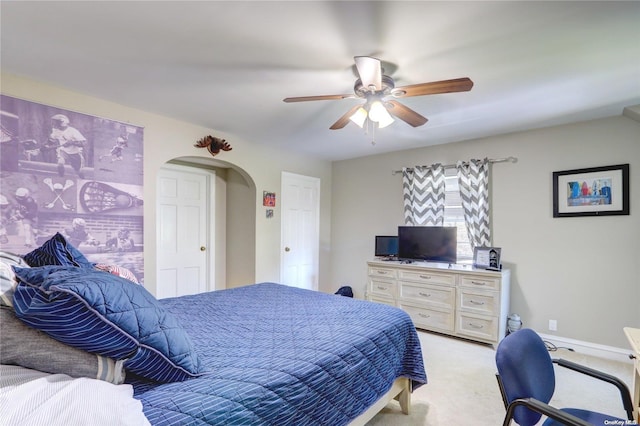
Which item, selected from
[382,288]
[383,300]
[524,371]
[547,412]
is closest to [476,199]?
[382,288]

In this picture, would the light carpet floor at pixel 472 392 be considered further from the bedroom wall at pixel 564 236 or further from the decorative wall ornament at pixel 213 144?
the decorative wall ornament at pixel 213 144

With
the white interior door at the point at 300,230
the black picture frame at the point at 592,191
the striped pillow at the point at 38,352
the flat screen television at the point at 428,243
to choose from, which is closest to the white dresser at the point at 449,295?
the flat screen television at the point at 428,243

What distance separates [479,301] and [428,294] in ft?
1.83

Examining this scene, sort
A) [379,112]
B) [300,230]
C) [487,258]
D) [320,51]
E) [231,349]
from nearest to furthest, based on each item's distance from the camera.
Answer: [231,349]
[320,51]
[379,112]
[487,258]
[300,230]

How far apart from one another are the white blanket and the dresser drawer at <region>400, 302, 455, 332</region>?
11.1 ft

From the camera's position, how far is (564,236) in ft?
10.8

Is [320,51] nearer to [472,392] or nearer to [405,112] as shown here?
[405,112]

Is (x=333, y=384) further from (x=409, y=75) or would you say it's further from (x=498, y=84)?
(x=498, y=84)

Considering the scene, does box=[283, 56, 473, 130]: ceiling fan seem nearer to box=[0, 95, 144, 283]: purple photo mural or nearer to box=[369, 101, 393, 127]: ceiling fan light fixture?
box=[369, 101, 393, 127]: ceiling fan light fixture

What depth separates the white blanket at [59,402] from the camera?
71 centimetres

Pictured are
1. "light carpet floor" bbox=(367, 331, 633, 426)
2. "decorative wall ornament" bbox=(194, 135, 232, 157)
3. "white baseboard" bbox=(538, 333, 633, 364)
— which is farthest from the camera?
"decorative wall ornament" bbox=(194, 135, 232, 157)

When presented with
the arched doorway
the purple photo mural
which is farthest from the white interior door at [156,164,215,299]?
the purple photo mural

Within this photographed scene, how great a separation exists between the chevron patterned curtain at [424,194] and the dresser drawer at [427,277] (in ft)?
2.63

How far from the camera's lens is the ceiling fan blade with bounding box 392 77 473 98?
69.3 inches
